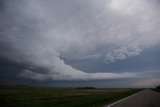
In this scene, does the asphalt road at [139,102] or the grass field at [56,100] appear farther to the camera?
the grass field at [56,100]

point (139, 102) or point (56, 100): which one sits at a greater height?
point (56, 100)

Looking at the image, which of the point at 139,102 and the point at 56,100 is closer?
the point at 139,102

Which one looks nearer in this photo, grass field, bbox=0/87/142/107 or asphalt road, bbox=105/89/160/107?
asphalt road, bbox=105/89/160/107

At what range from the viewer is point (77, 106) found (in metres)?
31.2
